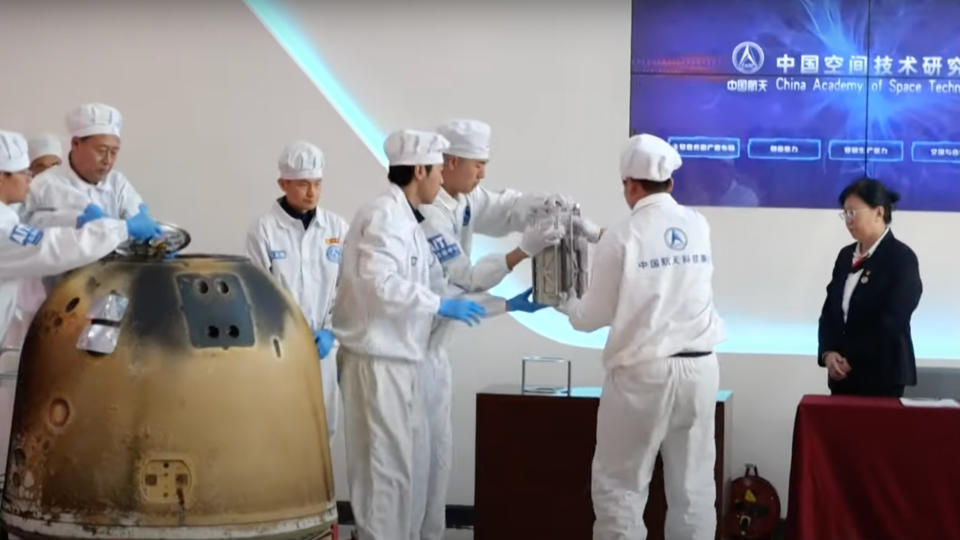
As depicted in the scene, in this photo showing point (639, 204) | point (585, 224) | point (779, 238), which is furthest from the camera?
point (779, 238)

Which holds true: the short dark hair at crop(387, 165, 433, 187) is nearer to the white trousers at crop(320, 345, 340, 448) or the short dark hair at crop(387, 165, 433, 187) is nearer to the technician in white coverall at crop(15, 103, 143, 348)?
the technician in white coverall at crop(15, 103, 143, 348)

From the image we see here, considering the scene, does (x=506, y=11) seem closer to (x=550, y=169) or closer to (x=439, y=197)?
(x=550, y=169)

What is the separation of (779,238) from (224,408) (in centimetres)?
342

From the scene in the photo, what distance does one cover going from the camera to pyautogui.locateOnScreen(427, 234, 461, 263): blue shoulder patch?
4.92 meters

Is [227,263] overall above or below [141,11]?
below

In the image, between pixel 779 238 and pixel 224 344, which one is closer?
pixel 224 344

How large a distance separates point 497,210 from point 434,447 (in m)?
0.93

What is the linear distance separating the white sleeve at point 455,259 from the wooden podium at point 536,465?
0.40 meters

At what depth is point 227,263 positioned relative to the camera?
3.33m

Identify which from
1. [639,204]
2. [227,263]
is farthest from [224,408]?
[639,204]

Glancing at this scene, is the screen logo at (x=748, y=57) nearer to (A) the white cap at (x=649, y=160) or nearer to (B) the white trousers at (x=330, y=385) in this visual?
(A) the white cap at (x=649, y=160)

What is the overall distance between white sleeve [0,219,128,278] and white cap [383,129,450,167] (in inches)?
51.0

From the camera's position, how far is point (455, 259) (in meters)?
4.99

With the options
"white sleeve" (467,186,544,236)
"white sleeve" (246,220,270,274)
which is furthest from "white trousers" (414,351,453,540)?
"white sleeve" (246,220,270,274)
